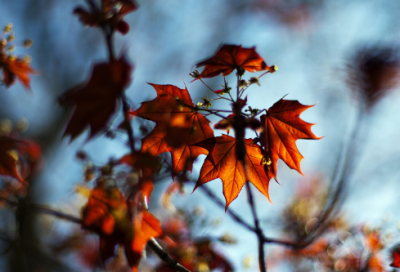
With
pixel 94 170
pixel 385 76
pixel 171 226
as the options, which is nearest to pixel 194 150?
pixel 94 170

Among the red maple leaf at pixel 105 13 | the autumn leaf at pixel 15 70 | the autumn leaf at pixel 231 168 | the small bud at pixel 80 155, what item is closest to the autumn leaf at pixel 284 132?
the autumn leaf at pixel 231 168

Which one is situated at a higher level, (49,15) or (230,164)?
(49,15)

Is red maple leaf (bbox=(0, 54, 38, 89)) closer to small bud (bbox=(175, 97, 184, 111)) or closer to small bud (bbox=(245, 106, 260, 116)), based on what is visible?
small bud (bbox=(175, 97, 184, 111))

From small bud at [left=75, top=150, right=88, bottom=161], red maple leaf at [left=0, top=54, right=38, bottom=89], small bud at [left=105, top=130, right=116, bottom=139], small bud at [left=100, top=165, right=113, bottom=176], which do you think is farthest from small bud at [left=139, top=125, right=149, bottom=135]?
red maple leaf at [left=0, top=54, right=38, bottom=89]

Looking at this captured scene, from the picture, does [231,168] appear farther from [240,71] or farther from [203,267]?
[203,267]

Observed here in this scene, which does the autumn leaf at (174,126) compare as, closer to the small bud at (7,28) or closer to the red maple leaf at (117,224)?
the red maple leaf at (117,224)

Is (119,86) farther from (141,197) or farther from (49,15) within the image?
(49,15)
